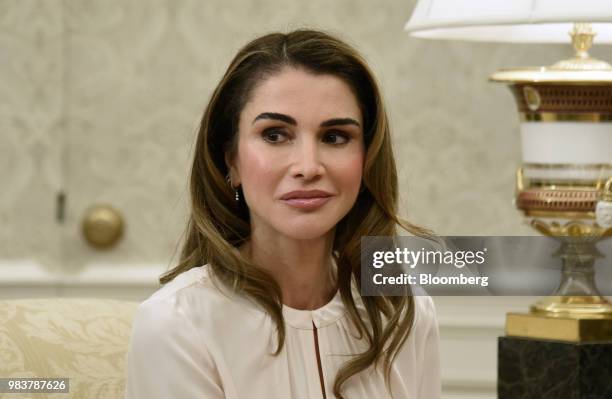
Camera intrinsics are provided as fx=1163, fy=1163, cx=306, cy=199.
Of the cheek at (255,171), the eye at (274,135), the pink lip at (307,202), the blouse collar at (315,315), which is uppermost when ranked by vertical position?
the eye at (274,135)

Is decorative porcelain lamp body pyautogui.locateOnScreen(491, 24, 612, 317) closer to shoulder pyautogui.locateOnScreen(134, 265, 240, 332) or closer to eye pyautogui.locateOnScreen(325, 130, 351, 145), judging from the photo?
Answer: eye pyautogui.locateOnScreen(325, 130, 351, 145)

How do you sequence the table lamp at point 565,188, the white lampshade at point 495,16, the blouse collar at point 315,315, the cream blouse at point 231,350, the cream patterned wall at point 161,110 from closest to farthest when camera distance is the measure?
the cream blouse at point 231,350
the blouse collar at point 315,315
the white lampshade at point 495,16
the table lamp at point 565,188
the cream patterned wall at point 161,110

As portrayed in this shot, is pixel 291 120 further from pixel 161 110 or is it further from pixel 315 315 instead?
pixel 161 110

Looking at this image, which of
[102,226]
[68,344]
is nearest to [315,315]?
[68,344]

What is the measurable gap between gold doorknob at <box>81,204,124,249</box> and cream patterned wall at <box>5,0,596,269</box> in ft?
0.08

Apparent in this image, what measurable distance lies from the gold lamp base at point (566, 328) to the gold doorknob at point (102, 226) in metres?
1.32

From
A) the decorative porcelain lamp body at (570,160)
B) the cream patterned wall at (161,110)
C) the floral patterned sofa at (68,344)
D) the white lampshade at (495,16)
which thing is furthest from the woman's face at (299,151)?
the cream patterned wall at (161,110)

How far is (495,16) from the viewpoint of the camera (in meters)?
2.10

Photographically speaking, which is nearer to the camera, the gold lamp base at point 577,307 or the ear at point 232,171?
the ear at point 232,171

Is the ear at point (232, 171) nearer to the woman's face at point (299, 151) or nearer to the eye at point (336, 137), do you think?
the woman's face at point (299, 151)

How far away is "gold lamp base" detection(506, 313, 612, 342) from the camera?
225 cm

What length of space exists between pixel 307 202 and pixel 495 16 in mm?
667

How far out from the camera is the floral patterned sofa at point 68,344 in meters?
1.83

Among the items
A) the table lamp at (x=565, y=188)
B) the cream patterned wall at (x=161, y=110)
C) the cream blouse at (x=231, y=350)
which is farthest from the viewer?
the cream patterned wall at (x=161, y=110)
